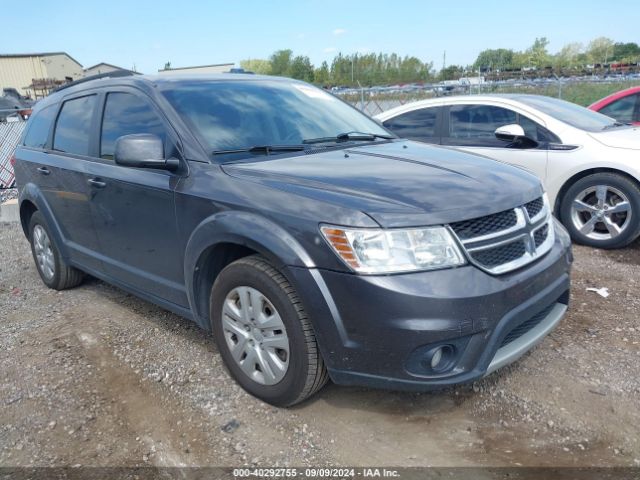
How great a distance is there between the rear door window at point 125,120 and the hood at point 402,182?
0.79m

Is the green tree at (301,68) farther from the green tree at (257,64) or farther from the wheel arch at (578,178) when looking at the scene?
the wheel arch at (578,178)

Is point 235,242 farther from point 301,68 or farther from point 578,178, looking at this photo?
point 301,68

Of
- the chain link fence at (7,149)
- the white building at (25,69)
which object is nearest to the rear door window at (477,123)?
the chain link fence at (7,149)

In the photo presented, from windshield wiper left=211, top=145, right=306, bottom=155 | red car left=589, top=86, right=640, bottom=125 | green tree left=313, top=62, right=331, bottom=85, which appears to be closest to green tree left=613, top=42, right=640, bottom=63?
green tree left=313, top=62, right=331, bottom=85

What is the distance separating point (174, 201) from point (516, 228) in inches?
73.2

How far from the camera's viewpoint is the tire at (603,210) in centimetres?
521

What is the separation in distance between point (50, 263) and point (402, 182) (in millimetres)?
3660

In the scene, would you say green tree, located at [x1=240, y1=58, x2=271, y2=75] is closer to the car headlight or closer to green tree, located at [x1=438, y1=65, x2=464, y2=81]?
green tree, located at [x1=438, y1=65, x2=464, y2=81]

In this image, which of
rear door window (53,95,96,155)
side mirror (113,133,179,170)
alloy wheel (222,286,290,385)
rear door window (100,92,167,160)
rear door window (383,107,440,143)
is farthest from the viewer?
rear door window (383,107,440,143)

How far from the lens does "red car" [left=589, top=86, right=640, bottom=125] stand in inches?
295

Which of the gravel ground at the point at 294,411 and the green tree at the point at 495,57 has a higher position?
the green tree at the point at 495,57

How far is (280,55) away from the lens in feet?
340

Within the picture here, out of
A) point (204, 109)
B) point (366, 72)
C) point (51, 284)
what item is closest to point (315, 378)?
point (204, 109)

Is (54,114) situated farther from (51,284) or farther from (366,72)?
(366,72)
